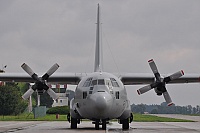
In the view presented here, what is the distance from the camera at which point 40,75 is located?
27.7 m

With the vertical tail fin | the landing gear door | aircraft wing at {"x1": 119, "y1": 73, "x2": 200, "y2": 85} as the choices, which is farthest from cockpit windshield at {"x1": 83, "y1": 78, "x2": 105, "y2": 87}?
aircraft wing at {"x1": 119, "y1": 73, "x2": 200, "y2": 85}

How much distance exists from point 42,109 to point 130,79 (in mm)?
34497

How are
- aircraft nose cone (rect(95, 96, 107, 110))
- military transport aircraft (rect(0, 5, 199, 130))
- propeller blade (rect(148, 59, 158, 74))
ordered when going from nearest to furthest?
aircraft nose cone (rect(95, 96, 107, 110)) → military transport aircraft (rect(0, 5, 199, 130)) → propeller blade (rect(148, 59, 158, 74))

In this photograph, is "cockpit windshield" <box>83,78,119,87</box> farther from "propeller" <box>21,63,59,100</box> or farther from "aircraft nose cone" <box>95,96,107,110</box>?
"propeller" <box>21,63,59,100</box>

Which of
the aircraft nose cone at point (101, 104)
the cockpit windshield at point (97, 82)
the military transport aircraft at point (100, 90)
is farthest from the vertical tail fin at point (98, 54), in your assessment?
the aircraft nose cone at point (101, 104)

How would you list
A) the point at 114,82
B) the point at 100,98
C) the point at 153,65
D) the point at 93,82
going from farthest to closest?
the point at 153,65, the point at 114,82, the point at 93,82, the point at 100,98

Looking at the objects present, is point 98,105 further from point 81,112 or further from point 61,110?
point 61,110

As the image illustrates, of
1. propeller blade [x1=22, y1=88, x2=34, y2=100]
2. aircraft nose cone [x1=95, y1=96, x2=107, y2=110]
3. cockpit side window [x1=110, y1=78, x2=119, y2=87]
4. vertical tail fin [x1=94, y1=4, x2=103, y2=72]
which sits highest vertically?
vertical tail fin [x1=94, y1=4, x2=103, y2=72]

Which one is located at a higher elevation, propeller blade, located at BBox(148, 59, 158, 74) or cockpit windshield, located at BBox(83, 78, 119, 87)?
propeller blade, located at BBox(148, 59, 158, 74)

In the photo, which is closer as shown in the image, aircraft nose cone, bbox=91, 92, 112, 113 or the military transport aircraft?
aircraft nose cone, bbox=91, 92, 112, 113

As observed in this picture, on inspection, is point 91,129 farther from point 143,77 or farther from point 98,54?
point 98,54

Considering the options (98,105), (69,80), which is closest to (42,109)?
(69,80)

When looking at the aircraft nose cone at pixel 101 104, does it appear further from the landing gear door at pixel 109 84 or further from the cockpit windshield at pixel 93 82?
the cockpit windshield at pixel 93 82

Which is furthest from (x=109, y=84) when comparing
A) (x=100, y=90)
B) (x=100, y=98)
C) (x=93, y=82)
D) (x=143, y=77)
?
(x=143, y=77)
